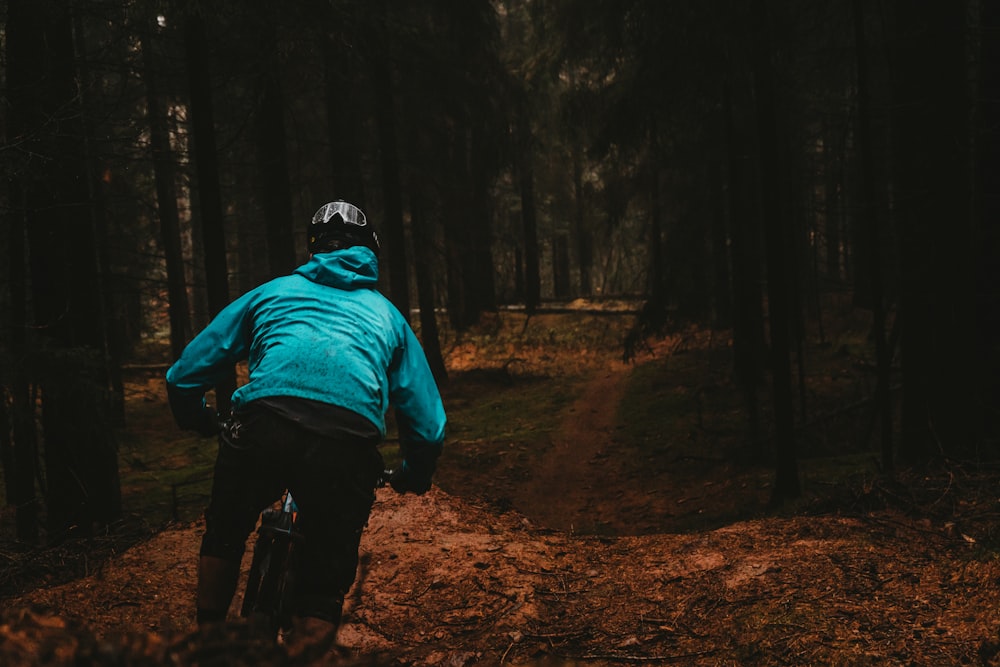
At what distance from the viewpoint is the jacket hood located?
3604 millimetres

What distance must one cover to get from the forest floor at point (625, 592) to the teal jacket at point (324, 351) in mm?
1206

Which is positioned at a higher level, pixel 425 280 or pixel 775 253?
pixel 425 280

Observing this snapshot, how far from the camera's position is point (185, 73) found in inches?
389

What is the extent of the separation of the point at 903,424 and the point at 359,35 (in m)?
8.78

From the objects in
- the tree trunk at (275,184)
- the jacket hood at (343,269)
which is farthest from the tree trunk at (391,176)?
the jacket hood at (343,269)

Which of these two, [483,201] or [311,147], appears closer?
[311,147]

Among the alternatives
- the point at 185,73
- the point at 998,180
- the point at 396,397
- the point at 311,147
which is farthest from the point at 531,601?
the point at 311,147

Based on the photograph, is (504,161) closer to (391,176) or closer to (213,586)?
(391,176)

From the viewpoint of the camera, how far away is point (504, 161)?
1866 cm

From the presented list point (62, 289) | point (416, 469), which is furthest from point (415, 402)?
point (62, 289)

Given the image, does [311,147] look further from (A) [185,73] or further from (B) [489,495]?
(B) [489,495]

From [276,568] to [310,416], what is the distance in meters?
0.74

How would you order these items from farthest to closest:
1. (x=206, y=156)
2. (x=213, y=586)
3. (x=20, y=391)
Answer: (x=206, y=156) → (x=20, y=391) → (x=213, y=586)

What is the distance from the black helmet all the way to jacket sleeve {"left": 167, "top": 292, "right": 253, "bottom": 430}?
0.45 metres
